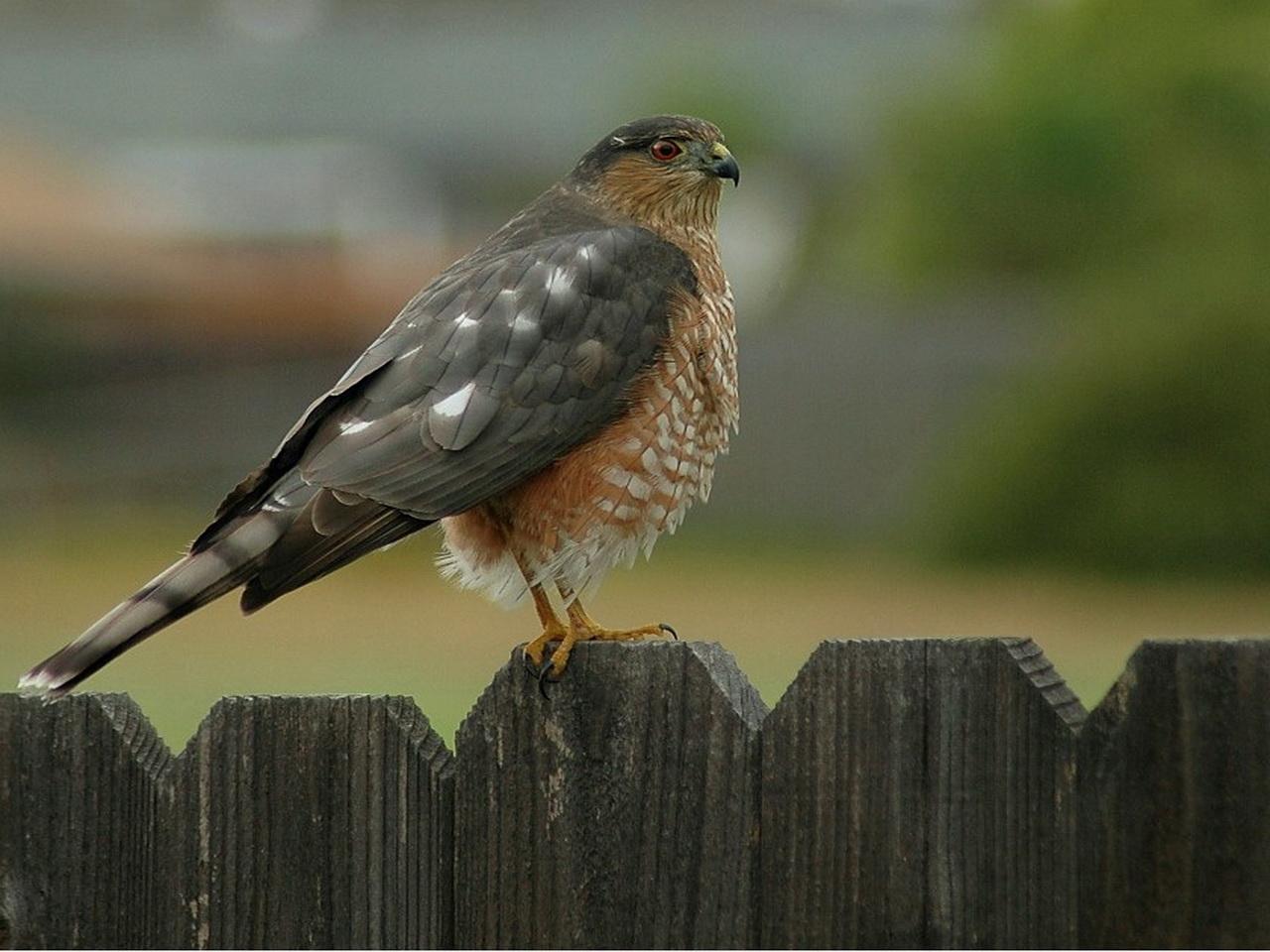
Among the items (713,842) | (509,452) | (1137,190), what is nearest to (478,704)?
(713,842)

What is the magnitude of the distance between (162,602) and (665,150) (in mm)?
2344

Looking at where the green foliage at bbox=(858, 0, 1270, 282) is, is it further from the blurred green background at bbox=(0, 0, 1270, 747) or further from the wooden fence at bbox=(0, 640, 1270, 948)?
the wooden fence at bbox=(0, 640, 1270, 948)

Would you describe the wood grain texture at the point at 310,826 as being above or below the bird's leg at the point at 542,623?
below

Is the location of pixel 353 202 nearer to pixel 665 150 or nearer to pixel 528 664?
pixel 665 150

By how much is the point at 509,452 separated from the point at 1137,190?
18.6 m

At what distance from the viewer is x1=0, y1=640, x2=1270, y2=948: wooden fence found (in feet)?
8.95

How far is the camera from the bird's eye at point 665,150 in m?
5.23

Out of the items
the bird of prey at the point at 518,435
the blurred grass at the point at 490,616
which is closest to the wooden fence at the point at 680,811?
the bird of prey at the point at 518,435

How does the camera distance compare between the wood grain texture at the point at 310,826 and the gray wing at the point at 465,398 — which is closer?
the wood grain texture at the point at 310,826

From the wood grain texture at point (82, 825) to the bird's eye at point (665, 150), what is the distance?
96.0 inches

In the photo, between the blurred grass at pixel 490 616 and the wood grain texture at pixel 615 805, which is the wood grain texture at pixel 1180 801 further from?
the blurred grass at pixel 490 616

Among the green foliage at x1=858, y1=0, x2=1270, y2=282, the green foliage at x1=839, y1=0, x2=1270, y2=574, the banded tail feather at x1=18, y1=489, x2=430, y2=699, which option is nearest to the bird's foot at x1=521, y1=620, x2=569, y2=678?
the banded tail feather at x1=18, y1=489, x2=430, y2=699

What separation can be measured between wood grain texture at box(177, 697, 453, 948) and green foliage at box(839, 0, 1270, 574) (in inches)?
675

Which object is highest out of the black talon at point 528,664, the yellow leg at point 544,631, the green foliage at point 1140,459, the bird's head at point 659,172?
the green foliage at point 1140,459
